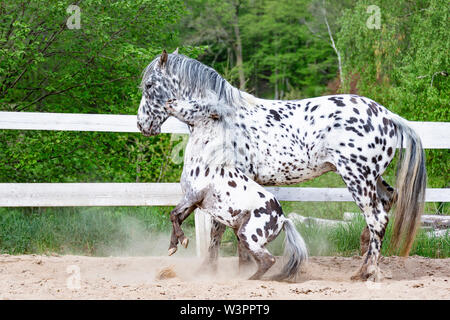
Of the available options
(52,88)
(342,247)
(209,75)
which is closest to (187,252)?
(342,247)

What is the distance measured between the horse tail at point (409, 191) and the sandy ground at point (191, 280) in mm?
370

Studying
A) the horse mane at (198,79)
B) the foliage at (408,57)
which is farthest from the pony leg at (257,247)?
the foliage at (408,57)

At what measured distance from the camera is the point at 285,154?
14.1 ft

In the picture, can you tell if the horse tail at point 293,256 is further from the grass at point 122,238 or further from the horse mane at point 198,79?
the grass at point 122,238

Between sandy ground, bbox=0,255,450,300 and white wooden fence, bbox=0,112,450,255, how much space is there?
0.54 m

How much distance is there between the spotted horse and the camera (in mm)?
4059

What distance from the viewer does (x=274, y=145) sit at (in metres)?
4.29

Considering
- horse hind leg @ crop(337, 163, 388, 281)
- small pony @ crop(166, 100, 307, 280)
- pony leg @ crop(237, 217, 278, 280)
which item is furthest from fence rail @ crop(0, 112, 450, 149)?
pony leg @ crop(237, 217, 278, 280)

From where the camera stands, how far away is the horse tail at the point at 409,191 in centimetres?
442

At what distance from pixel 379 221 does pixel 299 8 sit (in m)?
22.4

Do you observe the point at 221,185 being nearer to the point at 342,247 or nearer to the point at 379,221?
the point at 379,221

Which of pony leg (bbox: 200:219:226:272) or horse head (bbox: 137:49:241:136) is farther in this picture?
pony leg (bbox: 200:219:226:272)
